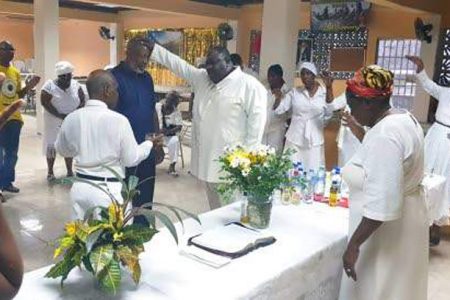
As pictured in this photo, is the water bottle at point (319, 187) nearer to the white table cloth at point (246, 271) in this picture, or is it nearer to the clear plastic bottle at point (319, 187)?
the clear plastic bottle at point (319, 187)

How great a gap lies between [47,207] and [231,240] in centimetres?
307

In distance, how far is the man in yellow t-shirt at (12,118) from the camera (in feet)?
13.5

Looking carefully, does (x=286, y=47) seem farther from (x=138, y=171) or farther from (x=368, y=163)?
(x=368, y=163)

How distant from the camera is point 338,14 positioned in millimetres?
8258

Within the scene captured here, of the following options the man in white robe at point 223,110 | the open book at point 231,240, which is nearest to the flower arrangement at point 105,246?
the open book at point 231,240

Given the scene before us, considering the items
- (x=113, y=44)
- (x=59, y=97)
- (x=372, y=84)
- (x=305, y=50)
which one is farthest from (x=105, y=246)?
(x=113, y=44)

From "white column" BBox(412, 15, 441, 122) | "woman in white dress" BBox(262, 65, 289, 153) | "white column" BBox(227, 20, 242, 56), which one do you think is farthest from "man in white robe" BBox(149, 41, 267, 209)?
"white column" BBox(227, 20, 242, 56)

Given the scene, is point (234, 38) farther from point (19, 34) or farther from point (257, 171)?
point (19, 34)

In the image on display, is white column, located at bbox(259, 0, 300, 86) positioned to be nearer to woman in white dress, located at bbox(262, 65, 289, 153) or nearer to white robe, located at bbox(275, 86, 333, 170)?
woman in white dress, located at bbox(262, 65, 289, 153)

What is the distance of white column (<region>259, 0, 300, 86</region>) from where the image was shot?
186 inches

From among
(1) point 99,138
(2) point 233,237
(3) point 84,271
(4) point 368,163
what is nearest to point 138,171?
(1) point 99,138

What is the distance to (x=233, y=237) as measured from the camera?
1.77m

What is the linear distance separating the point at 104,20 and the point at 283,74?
8997mm

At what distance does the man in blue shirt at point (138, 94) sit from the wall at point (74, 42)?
42.0 ft
